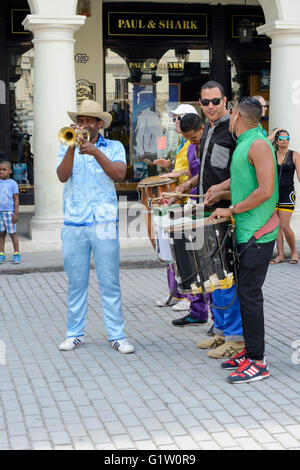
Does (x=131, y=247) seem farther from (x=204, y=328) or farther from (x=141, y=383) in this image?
(x=141, y=383)

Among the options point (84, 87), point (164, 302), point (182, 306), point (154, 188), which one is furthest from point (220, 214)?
point (84, 87)

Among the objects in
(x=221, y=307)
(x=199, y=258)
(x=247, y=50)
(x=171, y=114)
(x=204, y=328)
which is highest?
(x=247, y=50)

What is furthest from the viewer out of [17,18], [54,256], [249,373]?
[17,18]

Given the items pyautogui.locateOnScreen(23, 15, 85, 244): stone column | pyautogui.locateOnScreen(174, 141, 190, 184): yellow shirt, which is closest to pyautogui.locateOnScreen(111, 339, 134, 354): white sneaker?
pyautogui.locateOnScreen(174, 141, 190, 184): yellow shirt

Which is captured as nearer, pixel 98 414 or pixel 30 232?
pixel 98 414

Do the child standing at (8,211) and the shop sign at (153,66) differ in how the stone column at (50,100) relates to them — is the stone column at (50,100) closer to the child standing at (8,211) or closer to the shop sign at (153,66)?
the child standing at (8,211)

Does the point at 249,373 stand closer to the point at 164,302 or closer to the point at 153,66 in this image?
the point at 164,302

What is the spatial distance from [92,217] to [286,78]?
6495 millimetres

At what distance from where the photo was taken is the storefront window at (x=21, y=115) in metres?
13.9

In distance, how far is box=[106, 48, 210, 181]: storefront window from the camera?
572 inches

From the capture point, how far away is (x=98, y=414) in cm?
475

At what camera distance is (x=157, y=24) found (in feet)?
47.3
